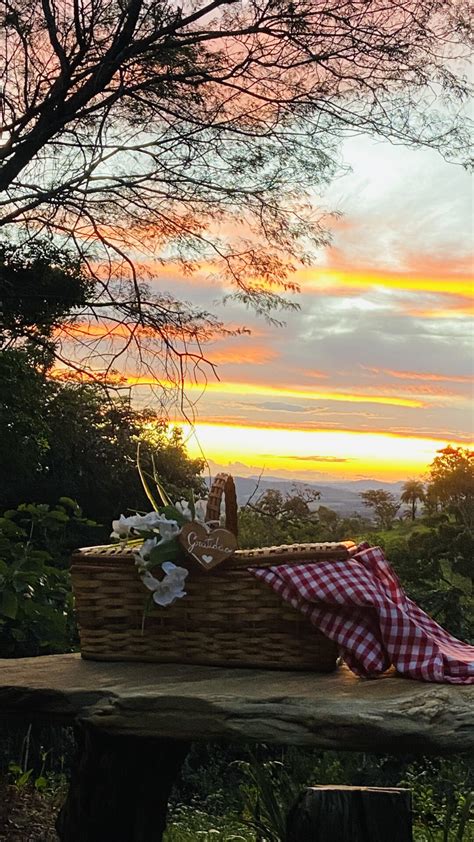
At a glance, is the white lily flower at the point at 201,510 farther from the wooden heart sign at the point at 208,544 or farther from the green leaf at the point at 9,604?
the green leaf at the point at 9,604

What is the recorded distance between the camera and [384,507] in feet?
24.1

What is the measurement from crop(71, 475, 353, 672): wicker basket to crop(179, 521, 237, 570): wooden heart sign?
3 centimetres

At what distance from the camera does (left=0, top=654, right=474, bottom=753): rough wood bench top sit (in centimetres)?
228

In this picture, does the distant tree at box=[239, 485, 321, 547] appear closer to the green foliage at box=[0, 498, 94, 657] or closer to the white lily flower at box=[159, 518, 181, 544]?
the green foliage at box=[0, 498, 94, 657]

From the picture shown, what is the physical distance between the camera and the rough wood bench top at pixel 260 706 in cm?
228

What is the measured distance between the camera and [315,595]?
258 centimetres

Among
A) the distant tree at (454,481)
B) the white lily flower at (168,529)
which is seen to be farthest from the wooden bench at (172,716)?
the distant tree at (454,481)

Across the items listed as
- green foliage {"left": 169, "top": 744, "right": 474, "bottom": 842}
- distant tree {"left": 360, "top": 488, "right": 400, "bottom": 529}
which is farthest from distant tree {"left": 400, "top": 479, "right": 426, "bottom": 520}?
green foliage {"left": 169, "top": 744, "right": 474, "bottom": 842}

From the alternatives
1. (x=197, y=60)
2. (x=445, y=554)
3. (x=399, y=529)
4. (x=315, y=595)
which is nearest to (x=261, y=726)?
(x=315, y=595)

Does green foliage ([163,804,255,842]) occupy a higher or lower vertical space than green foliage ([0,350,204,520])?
lower

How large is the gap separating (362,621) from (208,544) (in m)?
0.46

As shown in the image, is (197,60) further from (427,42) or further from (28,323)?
(28,323)

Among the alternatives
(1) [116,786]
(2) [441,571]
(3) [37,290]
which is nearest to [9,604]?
(1) [116,786]

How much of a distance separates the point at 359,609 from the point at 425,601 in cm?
284
